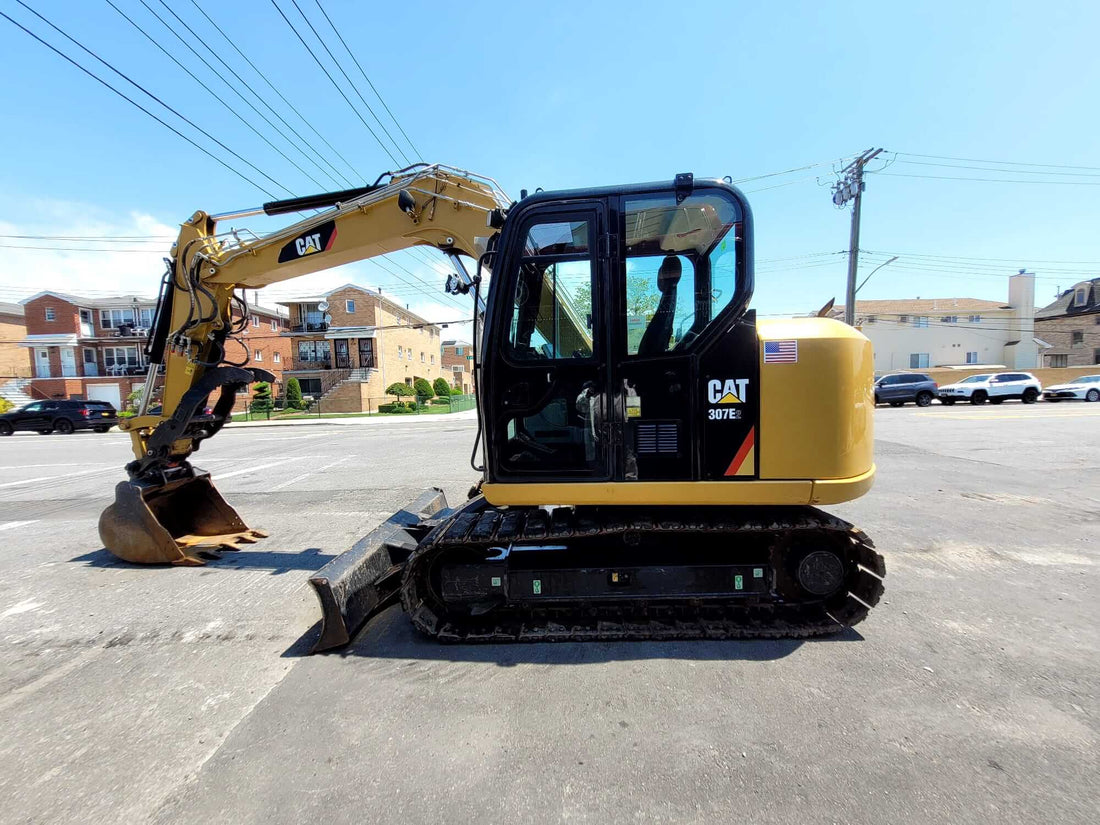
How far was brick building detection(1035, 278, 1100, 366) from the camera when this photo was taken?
44688mm

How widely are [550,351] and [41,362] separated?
176 ft

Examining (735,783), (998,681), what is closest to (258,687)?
(735,783)

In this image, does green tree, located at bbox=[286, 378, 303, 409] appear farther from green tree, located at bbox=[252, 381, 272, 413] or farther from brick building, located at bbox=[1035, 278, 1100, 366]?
brick building, located at bbox=[1035, 278, 1100, 366]

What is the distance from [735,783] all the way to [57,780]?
2.96m

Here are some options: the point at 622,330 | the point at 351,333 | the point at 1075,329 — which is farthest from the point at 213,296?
the point at 1075,329

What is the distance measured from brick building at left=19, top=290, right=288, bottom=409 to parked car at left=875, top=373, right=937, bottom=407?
42.1 m

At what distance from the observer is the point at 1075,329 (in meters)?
45.7

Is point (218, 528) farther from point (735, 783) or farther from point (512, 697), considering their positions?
point (735, 783)

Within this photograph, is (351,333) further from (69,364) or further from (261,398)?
(69,364)

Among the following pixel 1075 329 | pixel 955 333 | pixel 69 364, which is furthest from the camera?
pixel 1075 329

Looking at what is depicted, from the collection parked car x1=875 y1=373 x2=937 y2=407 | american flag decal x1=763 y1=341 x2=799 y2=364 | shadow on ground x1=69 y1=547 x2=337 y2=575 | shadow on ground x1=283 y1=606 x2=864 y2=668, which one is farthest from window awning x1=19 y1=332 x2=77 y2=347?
parked car x1=875 y1=373 x2=937 y2=407

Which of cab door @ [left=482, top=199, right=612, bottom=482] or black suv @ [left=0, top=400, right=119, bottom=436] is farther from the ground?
cab door @ [left=482, top=199, right=612, bottom=482]

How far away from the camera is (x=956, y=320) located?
4422cm

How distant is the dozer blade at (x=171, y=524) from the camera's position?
491 cm
